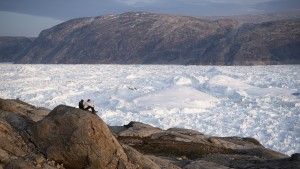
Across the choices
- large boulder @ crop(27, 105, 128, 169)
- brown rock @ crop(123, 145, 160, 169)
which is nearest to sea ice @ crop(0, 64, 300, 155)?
brown rock @ crop(123, 145, 160, 169)

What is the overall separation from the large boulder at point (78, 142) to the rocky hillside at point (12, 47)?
97328 mm

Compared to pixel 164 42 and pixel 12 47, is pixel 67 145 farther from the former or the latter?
pixel 12 47

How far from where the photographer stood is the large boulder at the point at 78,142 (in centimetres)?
703

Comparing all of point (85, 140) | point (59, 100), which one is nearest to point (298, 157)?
point (85, 140)

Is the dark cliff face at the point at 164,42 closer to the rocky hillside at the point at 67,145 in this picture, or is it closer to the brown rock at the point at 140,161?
the brown rock at the point at 140,161

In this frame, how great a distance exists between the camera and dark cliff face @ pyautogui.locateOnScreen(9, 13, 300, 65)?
Answer: 6716 cm

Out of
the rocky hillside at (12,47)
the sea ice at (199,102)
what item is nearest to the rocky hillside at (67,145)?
the sea ice at (199,102)

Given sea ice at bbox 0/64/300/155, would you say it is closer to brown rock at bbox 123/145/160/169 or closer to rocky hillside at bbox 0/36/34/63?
brown rock at bbox 123/145/160/169

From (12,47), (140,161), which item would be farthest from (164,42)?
(140,161)

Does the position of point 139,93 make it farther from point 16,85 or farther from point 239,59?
point 239,59

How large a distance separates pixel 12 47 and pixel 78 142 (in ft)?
363

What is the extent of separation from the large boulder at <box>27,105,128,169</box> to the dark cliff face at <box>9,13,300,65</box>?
5830 cm

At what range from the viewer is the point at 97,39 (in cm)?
9644

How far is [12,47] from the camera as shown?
362 ft
